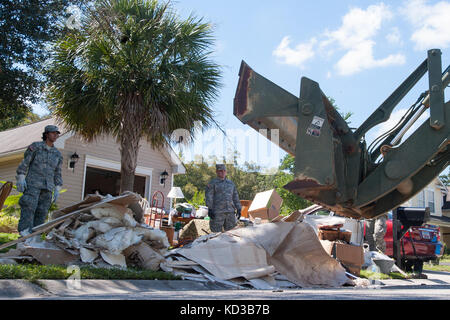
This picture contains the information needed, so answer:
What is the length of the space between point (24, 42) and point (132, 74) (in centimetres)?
262

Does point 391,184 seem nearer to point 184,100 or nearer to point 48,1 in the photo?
point 184,100

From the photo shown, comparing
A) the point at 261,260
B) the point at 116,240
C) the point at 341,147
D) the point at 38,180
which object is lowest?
the point at 261,260

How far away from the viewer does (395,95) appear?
4.94 meters

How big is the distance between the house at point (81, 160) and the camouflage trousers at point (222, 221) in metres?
7.28

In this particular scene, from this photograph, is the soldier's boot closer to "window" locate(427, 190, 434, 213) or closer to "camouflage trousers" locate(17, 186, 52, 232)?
"camouflage trousers" locate(17, 186, 52, 232)

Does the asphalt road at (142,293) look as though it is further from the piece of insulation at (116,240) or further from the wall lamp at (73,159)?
the wall lamp at (73,159)

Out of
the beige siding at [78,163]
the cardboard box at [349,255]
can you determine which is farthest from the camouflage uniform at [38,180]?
the beige siding at [78,163]

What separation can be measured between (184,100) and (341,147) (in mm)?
5865

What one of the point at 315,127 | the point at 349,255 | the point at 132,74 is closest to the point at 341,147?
the point at 315,127

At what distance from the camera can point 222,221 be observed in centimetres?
827

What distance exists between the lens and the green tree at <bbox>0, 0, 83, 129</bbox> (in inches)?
386

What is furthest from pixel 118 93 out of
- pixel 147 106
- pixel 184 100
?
pixel 184 100

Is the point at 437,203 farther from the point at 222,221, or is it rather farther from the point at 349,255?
the point at 222,221

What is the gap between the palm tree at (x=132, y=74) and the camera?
9672 millimetres
